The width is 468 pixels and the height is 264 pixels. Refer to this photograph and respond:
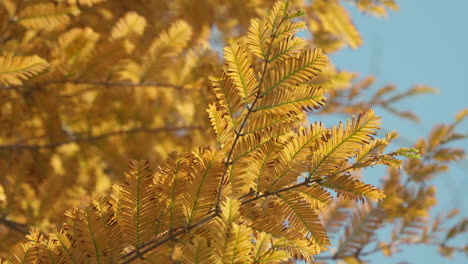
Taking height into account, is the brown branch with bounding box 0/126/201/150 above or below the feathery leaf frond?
above

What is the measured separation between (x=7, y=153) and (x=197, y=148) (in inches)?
48.3

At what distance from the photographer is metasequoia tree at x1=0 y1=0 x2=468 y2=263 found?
70 cm

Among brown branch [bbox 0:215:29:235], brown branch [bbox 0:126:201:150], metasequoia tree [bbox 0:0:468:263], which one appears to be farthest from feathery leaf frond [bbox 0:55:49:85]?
brown branch [bbox 0:126:201:150]

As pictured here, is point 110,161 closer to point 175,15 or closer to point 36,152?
point 36,152

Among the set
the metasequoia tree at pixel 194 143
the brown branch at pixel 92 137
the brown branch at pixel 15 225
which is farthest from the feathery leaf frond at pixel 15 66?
the brown branch at pixel 92 137

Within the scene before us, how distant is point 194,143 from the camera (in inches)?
69.2

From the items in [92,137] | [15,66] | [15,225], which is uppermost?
[92,137]

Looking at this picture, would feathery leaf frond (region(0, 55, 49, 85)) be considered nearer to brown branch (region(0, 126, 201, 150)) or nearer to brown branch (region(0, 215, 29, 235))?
brown branch (region(0, 215, 29, 235))

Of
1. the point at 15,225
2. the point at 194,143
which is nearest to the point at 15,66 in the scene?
the point at 15,225

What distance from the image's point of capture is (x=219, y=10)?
2318 millimetres

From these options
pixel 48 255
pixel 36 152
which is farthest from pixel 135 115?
pixel 48 255

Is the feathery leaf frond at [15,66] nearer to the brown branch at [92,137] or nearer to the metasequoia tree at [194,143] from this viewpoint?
the metasequoia tree at [194,143]

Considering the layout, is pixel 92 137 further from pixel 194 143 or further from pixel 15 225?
pixel 15 225

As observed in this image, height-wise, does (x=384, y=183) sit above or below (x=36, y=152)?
below
